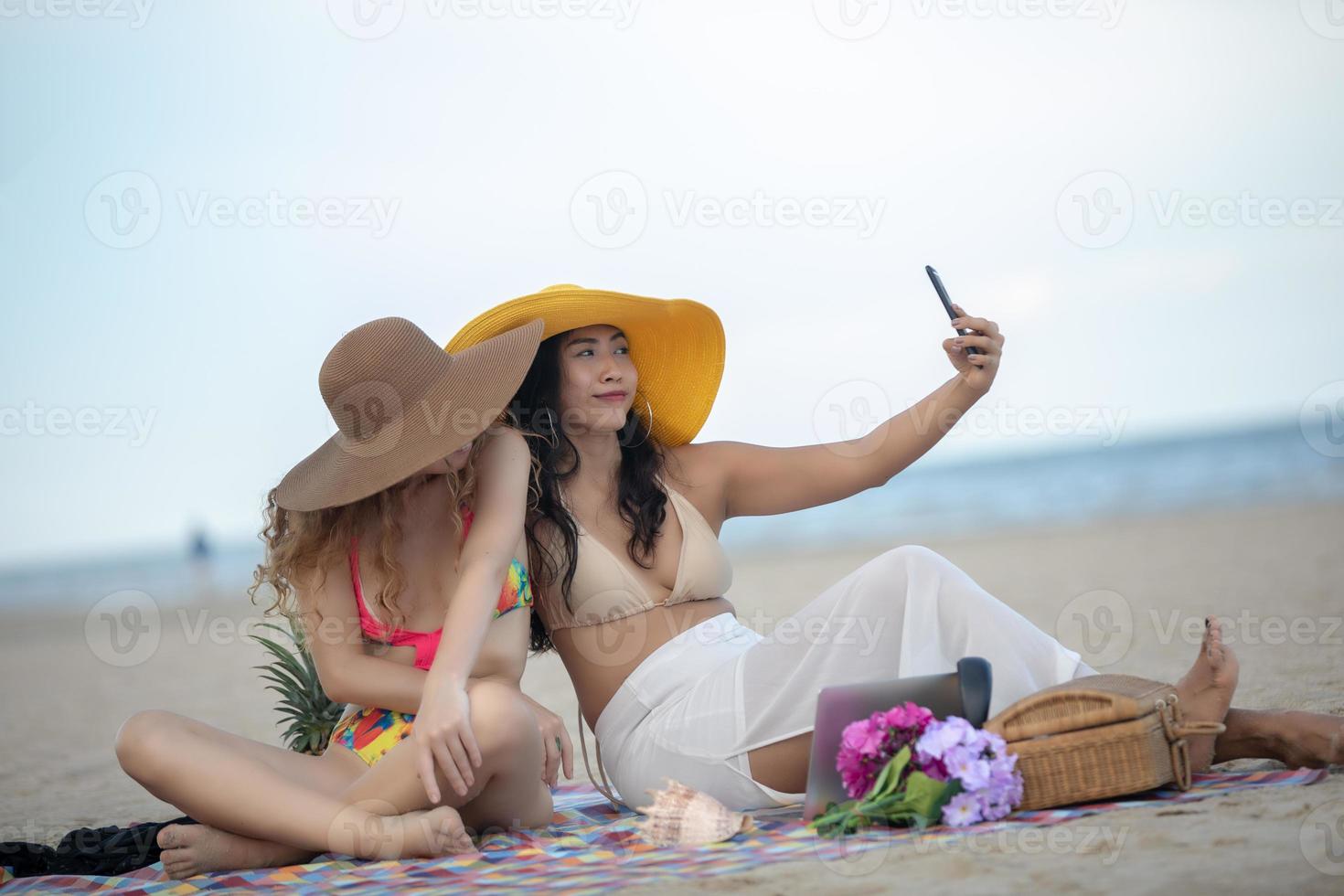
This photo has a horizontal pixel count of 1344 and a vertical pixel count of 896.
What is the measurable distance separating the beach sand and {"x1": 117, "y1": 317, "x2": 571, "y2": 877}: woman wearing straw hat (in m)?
0.83

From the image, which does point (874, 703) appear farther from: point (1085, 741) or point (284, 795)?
point (284, 795)

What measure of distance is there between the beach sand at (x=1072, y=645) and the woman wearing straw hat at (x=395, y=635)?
0.83m

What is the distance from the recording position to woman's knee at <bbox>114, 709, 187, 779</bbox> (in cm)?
338

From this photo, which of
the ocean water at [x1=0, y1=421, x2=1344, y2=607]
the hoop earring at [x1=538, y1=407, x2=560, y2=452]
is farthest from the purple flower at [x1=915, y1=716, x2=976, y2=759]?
the ocean water at [x1=0, y1=421, x2=1344, y2=607]

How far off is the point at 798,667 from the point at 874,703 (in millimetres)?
391

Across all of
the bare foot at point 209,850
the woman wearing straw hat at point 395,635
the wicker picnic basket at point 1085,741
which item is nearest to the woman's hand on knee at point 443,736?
the woman wearing straw hat at point 395,635

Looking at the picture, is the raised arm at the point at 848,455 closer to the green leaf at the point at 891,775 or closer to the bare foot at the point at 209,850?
the green leaf at the point at 891,775

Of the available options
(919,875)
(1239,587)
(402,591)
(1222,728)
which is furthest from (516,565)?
(1239,587)

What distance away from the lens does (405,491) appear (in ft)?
12.5

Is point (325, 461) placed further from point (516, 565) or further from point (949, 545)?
point (949, 545)

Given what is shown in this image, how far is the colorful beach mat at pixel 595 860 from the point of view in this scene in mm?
2977

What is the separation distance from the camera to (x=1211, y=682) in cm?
336

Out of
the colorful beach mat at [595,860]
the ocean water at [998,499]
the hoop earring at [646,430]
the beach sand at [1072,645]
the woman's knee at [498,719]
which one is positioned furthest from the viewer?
the ocean water at [998,499]

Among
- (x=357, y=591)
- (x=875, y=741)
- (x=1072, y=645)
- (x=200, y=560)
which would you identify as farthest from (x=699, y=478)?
(x=200, y=560)
